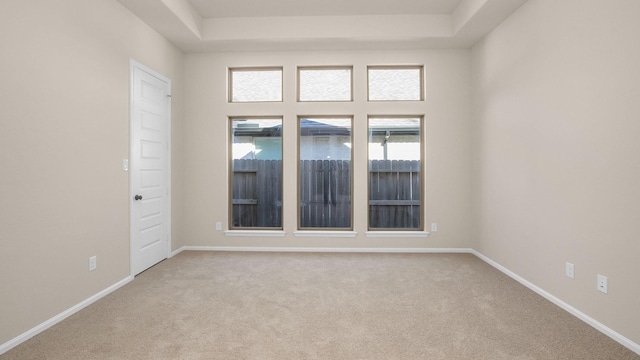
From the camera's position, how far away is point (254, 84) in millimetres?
4504

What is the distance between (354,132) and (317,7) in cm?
169

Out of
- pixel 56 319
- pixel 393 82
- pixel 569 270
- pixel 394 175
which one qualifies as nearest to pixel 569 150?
pixel 569 270

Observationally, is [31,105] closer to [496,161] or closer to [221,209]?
[221,209]

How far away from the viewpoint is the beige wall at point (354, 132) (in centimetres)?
429

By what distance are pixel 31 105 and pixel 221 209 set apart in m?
2.54

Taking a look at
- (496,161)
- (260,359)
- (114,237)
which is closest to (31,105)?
(114,237)

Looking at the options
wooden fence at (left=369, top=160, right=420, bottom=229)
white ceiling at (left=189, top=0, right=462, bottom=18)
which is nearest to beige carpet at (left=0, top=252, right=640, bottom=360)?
wooden fence at (left=369, top=160, right=420, bottom=229)

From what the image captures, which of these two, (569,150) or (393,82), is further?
(393,82)

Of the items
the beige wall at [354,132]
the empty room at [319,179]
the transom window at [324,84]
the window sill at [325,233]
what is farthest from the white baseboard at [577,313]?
the transom window at [324,84]

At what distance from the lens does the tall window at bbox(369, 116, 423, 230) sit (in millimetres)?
4492

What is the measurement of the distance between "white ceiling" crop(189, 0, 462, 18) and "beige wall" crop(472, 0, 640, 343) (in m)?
0.90

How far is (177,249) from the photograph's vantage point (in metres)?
4.30

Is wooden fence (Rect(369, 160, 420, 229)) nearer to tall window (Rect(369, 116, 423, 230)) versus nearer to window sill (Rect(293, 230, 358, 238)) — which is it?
tall window (Rect(369, 116, 423, 230))

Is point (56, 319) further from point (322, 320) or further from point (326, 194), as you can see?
point (326, 194)
